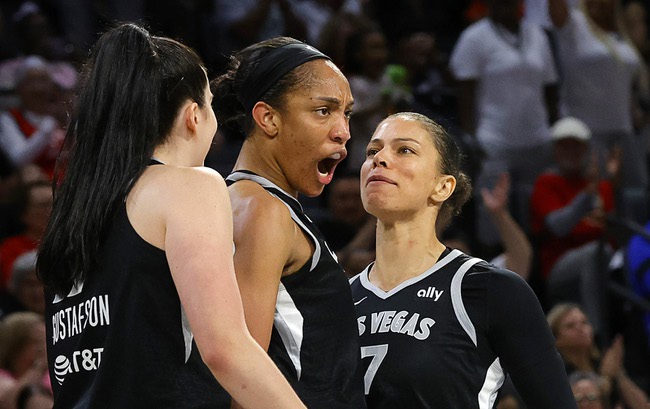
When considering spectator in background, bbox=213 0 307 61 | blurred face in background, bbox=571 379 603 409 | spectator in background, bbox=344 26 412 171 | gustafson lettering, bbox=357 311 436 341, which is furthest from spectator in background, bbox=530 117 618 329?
gustafson lettering, bbox=357 311 436 341

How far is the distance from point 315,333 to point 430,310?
0.61m

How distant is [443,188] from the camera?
321 cm

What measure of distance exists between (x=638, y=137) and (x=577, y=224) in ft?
5.55

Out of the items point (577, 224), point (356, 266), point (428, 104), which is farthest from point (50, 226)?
point (428, 104)

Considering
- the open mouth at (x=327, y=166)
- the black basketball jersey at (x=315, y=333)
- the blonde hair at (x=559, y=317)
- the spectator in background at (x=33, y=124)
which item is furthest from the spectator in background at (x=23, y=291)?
the black basketball jersey at (x=315, y=333)

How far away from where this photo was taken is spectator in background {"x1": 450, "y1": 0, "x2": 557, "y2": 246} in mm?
7625

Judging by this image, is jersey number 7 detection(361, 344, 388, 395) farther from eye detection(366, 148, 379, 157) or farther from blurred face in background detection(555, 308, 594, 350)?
blurred face in background detection(555, 308, 594, 350)

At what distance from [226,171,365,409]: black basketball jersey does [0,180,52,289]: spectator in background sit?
13.0 feet

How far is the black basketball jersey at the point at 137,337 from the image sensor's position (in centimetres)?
212

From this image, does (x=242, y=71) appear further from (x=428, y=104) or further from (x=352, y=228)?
(x=428, y=104)

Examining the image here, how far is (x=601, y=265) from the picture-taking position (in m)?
6.56

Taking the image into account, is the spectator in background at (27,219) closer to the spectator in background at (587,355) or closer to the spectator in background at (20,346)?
the spectator in background at (20,346)

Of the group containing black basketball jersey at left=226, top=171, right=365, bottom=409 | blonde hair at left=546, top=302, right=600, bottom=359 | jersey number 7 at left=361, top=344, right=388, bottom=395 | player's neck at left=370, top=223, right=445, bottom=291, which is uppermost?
black basketball jersey at left=226, top=171, right=365, bottom=409

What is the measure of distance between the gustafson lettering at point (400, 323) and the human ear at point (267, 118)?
0.65 metres
